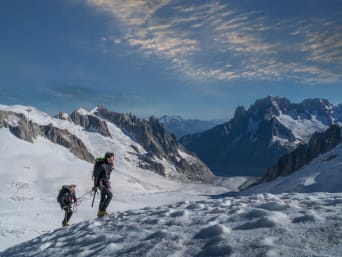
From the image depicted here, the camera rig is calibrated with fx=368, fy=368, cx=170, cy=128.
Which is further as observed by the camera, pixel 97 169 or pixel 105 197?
pixel 105 197

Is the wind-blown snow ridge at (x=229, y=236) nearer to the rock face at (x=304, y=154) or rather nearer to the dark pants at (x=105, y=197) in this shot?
the dark pants at (x=105, y=197)

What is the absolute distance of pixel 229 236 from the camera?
333 inches

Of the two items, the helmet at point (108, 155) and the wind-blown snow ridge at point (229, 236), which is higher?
the helmet at point (108, 155)

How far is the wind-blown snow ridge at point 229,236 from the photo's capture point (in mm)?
7336

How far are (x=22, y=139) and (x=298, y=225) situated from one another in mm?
197349

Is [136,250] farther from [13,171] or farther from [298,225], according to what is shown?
[13,171]

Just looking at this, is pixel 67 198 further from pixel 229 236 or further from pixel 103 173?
pixel 229 236

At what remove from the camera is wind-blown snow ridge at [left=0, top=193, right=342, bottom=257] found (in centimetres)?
734

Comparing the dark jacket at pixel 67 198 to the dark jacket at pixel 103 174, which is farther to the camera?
the dark jacket at pixel 67 198

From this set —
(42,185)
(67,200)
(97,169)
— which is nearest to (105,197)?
(97,169)

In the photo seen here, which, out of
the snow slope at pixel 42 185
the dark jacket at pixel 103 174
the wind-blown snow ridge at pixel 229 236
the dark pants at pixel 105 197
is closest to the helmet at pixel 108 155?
the dark jacket at pixel 103 174

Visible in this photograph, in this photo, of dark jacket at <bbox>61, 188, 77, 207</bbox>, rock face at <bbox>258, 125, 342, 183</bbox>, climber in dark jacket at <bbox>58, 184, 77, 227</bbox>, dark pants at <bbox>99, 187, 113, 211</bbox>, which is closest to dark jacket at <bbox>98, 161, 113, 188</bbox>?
dark pants at <bbox>99, 187, 113, 211</bbox>

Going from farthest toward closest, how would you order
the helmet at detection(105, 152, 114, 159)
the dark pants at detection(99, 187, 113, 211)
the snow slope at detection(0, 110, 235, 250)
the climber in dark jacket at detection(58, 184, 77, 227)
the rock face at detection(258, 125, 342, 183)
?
the rock face at detection(258, 125, 342, 183)
the snow slope at detection(0, 110, 235, 250)
the climber in dark jacket at detection(58, 184, 77, 227)
the dark pants at detection(99, 187, 113, 211)
the helmet at detection(105, 152, 114, 159)

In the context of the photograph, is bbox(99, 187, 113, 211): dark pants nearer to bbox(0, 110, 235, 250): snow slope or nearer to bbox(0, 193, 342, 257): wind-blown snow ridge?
bbox(0, 193, 342, 257): wind-blown snow ridge
